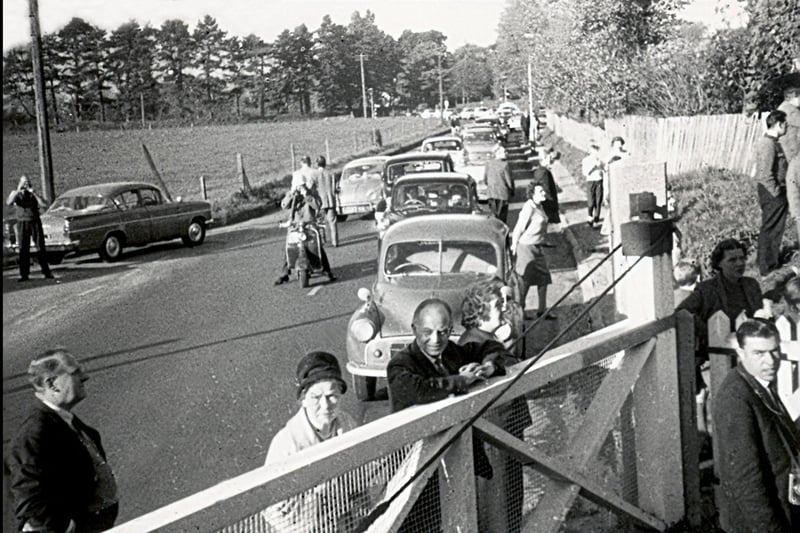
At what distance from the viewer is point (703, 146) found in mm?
18641

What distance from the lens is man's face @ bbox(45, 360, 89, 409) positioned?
373 cm

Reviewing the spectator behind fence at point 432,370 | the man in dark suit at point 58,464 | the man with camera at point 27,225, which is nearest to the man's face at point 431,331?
the spectator behind fence at point 432,370

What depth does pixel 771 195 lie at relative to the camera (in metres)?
8.74

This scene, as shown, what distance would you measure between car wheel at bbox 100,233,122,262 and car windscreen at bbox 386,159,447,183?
584cm

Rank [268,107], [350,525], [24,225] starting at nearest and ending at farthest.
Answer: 1. [350,525]
2. [268,107]
3. [24,225]

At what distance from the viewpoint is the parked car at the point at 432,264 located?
8.14 m

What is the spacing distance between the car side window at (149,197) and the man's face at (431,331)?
14.8 metres

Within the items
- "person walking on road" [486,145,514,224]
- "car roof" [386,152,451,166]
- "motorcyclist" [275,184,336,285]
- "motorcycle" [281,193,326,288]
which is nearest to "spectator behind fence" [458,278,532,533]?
"motorcycle" [281,193,326,288]

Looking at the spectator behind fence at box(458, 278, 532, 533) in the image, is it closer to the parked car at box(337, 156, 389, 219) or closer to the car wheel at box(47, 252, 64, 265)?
the car wheel at box(47, 252, 64, 265)

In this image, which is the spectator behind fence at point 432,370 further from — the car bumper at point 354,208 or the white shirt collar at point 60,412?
the car bumper at point 354,208

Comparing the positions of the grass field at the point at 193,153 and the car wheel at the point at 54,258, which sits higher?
the grass field at the point at 193,153

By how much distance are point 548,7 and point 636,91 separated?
11.0ft

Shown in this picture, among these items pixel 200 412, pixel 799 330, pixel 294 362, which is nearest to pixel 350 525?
pixel 799 330

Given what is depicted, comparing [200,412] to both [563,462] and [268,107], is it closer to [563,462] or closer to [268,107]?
[563,462]
